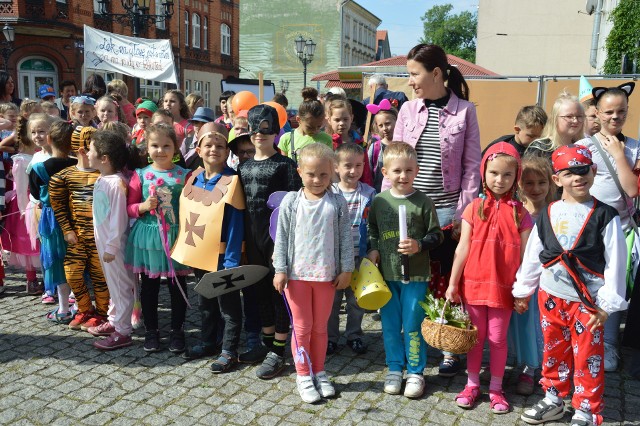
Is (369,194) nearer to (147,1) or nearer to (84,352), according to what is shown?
(84,352)

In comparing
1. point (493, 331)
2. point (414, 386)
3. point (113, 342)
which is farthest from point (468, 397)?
point (113, 342)

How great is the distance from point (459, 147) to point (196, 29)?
1405 inches

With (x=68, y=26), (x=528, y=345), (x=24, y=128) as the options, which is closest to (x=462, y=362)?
(x=528, y=345)

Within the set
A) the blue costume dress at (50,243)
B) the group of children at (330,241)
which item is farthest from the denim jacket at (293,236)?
the blue costume dress at (50,243)

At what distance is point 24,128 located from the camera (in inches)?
215

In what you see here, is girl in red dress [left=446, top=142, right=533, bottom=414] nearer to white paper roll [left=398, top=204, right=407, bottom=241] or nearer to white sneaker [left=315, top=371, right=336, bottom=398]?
white paper roll [left=398, top=204, right=407, bottom=241]

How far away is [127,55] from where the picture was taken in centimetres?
931

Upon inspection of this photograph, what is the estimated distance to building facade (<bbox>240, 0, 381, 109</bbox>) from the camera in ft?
164

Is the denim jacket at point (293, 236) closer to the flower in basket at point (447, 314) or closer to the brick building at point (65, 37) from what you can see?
the flower in basket at point (447, 314)

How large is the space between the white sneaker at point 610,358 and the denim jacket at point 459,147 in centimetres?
165

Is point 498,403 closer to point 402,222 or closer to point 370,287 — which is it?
point 370,287

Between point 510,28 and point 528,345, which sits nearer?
point 528,345

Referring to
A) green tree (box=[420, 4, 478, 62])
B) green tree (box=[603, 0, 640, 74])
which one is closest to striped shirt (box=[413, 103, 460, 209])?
green tree (box=[603, 0, 640, 74])

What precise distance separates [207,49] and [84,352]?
35591 mm
